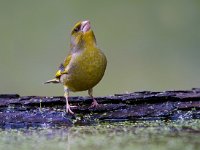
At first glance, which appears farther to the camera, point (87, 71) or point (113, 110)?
point (87, 71)

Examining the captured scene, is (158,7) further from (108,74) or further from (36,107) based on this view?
(36,107)

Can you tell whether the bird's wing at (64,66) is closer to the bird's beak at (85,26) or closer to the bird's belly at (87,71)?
the bird's belly at (87,71)

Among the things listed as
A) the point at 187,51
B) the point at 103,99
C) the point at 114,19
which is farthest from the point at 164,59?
the point at 103,99

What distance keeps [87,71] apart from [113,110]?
472 millimetres

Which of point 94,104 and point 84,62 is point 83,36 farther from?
point 94,104

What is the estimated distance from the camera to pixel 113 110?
Result: 24.8 ft

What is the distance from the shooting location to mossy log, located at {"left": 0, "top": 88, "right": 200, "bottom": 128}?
24.5ft

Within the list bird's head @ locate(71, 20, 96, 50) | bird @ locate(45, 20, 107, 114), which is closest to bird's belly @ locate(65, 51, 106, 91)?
bird @ locate(45, 20, 107, 114)

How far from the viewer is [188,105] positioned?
7473 millimetres

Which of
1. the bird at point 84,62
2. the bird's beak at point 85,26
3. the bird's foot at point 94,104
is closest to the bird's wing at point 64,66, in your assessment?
the bird at point 84,62

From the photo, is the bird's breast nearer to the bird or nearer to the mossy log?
the bird

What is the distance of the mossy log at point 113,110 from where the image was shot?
746 centimetres

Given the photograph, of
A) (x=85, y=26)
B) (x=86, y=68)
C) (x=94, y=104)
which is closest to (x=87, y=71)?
(x=86, y=68)

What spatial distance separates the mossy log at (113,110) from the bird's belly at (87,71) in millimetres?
252
